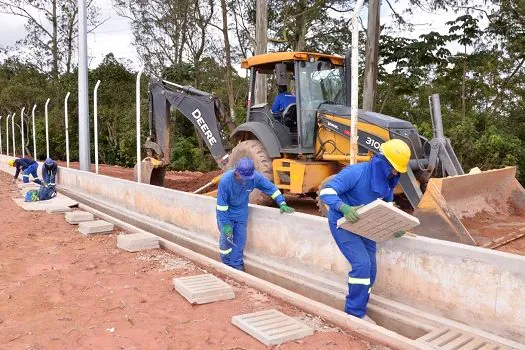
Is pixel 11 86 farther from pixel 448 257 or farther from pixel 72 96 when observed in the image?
pixel 448 257

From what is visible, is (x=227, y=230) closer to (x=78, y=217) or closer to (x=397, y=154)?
(x=397, y=154)

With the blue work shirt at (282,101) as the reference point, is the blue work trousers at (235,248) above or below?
below

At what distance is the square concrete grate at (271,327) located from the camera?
3.97m

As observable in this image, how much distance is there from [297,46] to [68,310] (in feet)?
79.9

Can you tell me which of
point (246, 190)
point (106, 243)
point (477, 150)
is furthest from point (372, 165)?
point (477, 150)

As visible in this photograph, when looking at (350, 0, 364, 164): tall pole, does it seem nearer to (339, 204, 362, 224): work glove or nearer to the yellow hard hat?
the yellow hard hat

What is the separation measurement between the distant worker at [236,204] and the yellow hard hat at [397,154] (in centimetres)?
199

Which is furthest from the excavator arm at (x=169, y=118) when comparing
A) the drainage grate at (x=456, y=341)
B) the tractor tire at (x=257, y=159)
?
the drainage grate at (x=456, y=341)

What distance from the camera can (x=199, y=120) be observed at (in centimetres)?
1031

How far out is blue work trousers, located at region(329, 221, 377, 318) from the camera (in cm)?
450

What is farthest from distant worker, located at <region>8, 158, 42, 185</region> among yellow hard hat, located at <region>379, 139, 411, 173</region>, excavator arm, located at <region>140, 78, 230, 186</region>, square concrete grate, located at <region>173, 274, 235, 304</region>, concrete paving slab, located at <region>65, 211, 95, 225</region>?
yellow hard hat, located at <region>379, 139, 411, 173</region>

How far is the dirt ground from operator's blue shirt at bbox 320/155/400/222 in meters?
1.09

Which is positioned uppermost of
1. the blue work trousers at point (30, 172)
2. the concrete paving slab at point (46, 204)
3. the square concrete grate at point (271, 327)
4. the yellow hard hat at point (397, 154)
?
the yellow hard hat at point (397, 154)

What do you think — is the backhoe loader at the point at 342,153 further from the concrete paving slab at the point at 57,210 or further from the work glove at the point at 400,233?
the concrete paving slab at the point at 57,210
